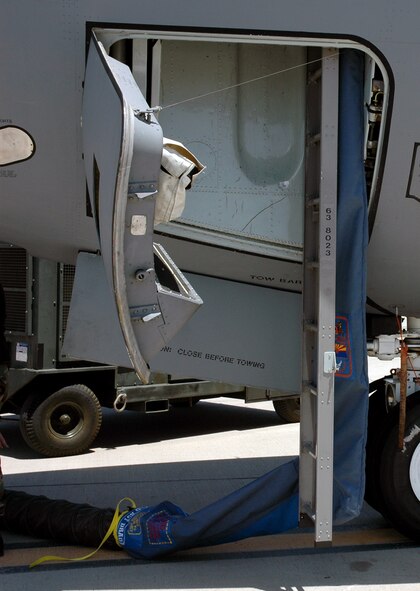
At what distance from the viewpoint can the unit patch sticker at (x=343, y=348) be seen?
199 inches

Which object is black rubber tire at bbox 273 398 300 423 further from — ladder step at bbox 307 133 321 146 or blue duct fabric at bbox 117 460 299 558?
ladder step at bbox 307 133 321 146

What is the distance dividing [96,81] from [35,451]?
4.75 meters

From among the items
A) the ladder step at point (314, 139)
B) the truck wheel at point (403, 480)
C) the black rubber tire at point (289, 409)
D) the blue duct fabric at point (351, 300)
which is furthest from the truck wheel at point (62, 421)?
the ladder step at point (314, 139)

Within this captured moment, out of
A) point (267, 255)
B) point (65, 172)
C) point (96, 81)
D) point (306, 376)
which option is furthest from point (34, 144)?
point (306, 376)

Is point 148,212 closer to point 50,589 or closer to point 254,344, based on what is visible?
point 254,344

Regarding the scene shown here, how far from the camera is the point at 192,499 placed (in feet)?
21.8

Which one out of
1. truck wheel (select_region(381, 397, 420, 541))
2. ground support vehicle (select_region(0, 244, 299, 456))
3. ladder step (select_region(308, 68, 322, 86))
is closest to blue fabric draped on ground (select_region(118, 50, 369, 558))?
ladder step (select_region(308, 68, 322, 86))

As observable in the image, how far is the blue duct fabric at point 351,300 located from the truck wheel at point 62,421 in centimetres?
370

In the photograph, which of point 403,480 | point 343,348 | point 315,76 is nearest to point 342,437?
point 343,348

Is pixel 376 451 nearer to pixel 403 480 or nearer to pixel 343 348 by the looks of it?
pixel 403 480

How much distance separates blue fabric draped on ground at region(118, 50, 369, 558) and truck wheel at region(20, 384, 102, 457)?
115 inches

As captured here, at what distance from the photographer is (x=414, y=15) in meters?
4.93

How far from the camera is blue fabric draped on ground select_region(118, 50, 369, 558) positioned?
4.97 meters

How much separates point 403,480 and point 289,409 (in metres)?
4.46
